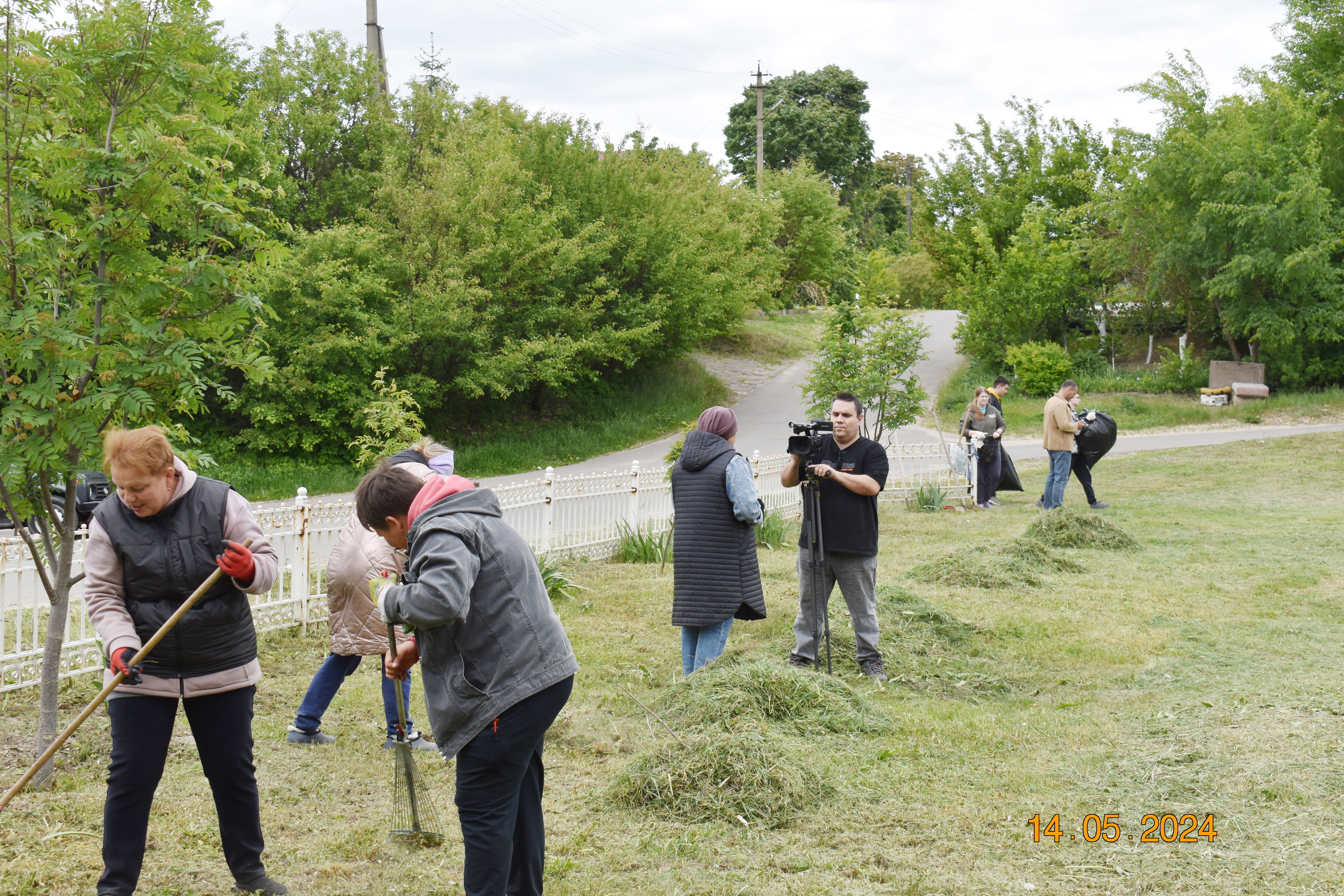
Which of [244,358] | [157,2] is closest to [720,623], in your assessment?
[244,358]

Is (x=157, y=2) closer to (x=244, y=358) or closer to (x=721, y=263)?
(x=244, y=358)

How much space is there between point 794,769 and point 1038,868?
108 centimetres

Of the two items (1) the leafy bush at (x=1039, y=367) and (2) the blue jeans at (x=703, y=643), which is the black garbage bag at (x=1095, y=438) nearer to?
(2) the blue jeans at (x=703, y=643)

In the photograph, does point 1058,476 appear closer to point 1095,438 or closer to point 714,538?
point 1095,438

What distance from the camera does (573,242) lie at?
2009 centimetres

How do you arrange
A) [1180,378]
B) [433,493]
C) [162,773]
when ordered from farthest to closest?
[1180,378] < [162,773] < [433,493]

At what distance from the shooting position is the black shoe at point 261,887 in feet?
11.8

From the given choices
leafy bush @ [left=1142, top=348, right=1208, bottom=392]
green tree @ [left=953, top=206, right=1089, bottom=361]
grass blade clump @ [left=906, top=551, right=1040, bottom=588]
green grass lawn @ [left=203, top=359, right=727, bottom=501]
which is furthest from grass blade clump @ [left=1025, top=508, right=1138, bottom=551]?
green tree @ [left=953, top=206, right=1089, bottom=361]

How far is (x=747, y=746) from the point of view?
15.0ft

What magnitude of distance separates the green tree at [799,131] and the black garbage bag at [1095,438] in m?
34.1

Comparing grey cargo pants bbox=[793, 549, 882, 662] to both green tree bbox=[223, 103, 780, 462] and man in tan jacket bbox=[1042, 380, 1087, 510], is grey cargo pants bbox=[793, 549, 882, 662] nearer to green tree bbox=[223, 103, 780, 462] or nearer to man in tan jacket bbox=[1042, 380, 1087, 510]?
man in tan jacket bbox=[1042, 380, 1087, 510]

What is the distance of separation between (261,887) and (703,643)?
2751 mm

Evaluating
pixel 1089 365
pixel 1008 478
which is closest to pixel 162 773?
pixel 1008 478
